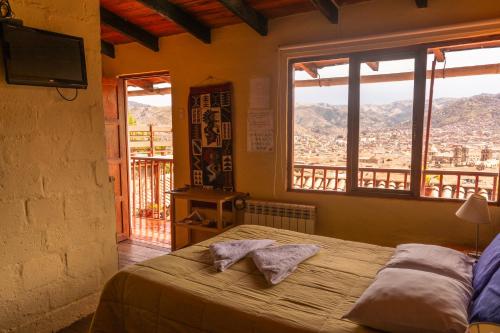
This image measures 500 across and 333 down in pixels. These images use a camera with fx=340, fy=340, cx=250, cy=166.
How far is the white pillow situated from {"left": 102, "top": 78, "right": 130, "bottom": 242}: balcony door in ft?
12.1

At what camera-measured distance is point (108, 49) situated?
431cm

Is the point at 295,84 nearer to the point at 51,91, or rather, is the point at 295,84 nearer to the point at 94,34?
the point at 94,34

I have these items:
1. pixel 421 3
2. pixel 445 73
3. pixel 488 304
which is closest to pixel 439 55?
pixel 445 73

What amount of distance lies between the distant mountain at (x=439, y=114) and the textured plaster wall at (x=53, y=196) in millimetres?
2079

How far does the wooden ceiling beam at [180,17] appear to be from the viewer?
305cm

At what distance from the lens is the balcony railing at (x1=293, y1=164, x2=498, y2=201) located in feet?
10.3

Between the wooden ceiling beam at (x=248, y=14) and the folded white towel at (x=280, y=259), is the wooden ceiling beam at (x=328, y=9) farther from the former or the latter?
the folded white towel at (x=280, y=259)

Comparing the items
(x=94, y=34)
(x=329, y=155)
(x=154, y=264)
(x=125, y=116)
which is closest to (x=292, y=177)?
(x=329, y=155)

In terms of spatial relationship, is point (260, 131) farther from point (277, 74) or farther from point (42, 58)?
point (42, 58)

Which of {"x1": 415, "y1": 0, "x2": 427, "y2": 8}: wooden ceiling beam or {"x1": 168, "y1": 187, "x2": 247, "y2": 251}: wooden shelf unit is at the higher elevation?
{"x1": 415, "y1": 0, "x2": 427, "y2": 8}: wooden ceiling beam

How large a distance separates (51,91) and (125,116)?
2.32 metres

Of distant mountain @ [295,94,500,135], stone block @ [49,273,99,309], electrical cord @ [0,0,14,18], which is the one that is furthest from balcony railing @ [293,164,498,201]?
electrical cord @ [0,0,14,18]

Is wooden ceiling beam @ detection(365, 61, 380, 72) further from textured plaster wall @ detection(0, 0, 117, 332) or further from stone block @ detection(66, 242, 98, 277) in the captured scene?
stone block @ detection(66, 242, 98, 277)

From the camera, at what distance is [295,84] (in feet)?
11.1
